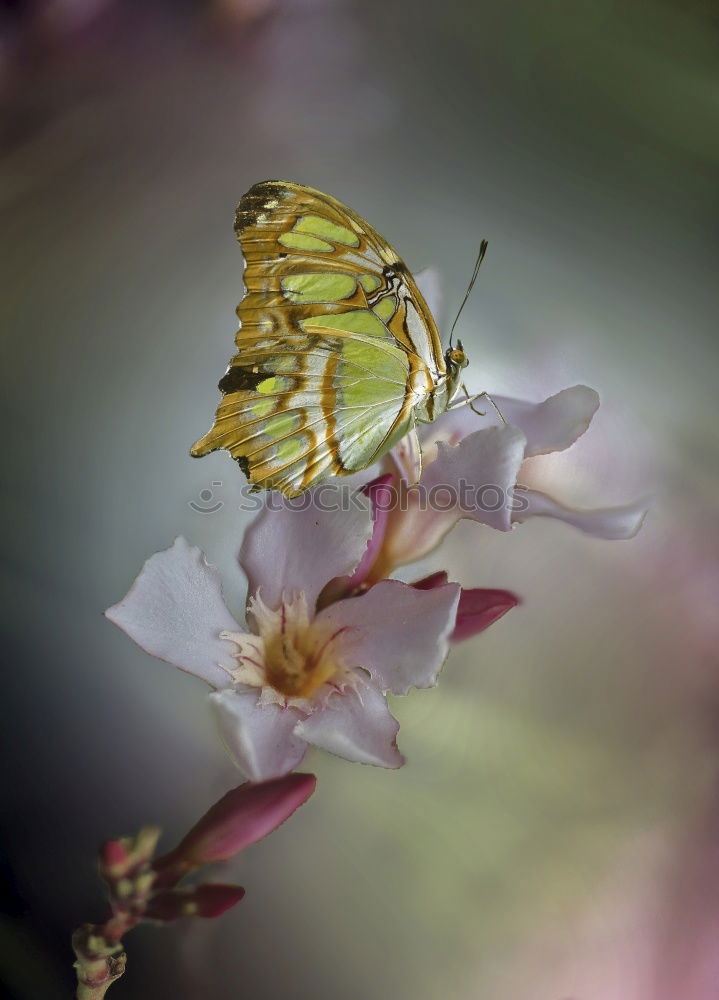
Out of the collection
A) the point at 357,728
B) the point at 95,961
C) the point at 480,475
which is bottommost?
the point at 95,961

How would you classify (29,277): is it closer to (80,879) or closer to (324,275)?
(324,275)

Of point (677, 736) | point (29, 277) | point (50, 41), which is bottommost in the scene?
point (677, 736)

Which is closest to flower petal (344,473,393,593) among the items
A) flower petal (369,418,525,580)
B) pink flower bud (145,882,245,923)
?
flower petal (369,418,525,580)

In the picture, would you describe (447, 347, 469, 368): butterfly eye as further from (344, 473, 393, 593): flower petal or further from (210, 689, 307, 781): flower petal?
(210, 689, 307, 781): flower petal

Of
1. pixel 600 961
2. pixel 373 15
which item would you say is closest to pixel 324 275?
pixel 373 15

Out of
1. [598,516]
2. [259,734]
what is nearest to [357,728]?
[259,734]

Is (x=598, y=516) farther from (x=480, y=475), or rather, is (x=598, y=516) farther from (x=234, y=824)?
(x=234, y=824)
